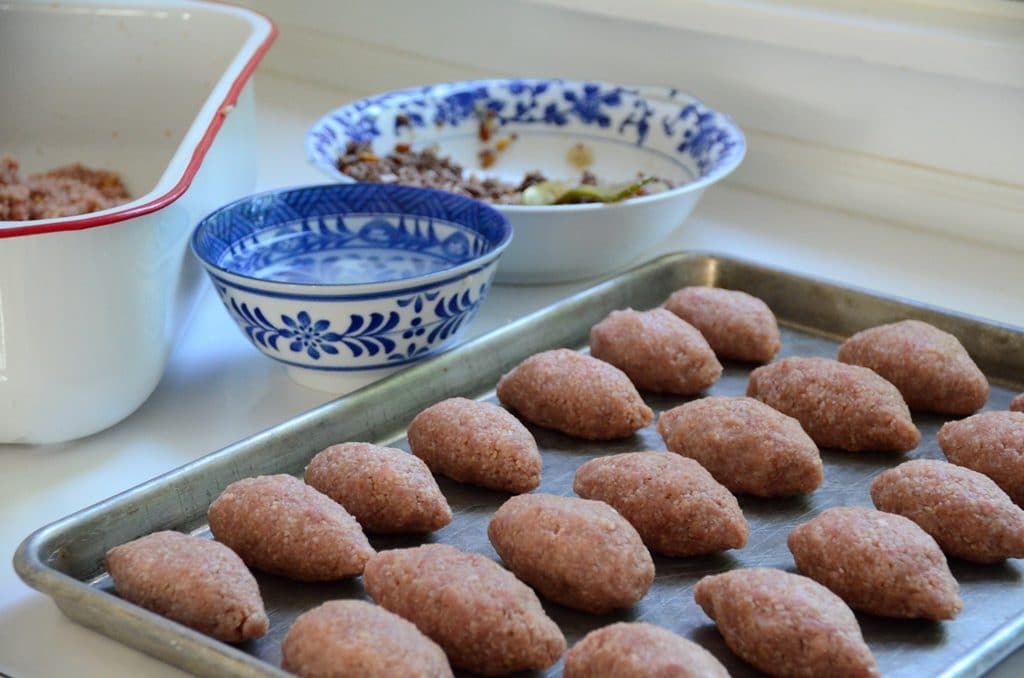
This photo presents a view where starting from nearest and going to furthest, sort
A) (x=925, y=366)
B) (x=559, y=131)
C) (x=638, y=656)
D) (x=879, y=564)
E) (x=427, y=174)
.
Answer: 1. (x=638, y=656)
2. (x=879, y=564)
3. (x=925, y=366)
4. (x=427, y=174)
5. (x=559, y=131)

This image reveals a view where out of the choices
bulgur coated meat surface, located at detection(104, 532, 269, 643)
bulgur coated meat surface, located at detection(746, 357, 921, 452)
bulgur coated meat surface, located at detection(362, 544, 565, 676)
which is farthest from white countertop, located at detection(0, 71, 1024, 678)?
bulgur coated meat surface, located at detection(746, 357, 921, 452)

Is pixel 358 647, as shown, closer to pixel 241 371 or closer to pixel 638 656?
pixel 638 656

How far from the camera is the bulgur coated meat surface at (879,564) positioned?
93 centimetres

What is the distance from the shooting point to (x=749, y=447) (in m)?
1.12

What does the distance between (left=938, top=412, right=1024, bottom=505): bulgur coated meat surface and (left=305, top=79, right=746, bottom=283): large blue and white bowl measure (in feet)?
1.53

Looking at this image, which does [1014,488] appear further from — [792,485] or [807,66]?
[807,66]

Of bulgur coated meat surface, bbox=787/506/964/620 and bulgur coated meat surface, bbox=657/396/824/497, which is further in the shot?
bulgur coated meat surface, bbox=657/396/824/497

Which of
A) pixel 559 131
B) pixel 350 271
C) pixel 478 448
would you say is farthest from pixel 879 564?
pixel 559 131

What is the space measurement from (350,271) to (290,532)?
43cm

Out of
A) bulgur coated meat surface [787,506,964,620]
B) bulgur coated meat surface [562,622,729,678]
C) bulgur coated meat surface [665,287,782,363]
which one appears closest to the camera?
bulgur coated meat surface [562,622,729,678]

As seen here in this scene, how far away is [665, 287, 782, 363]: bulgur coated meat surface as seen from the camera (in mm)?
1343

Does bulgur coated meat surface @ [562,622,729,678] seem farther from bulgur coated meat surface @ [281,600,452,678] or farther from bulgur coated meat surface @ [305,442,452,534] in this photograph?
bulgur coated meat surface @ [305,442,452,534]

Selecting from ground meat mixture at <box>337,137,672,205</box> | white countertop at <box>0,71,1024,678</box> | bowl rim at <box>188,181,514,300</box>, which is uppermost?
bowl rim at <box>188,181,514,300</box>

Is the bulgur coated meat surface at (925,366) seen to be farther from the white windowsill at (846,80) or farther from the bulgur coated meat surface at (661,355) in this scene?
the white windowsill at (846,80)
